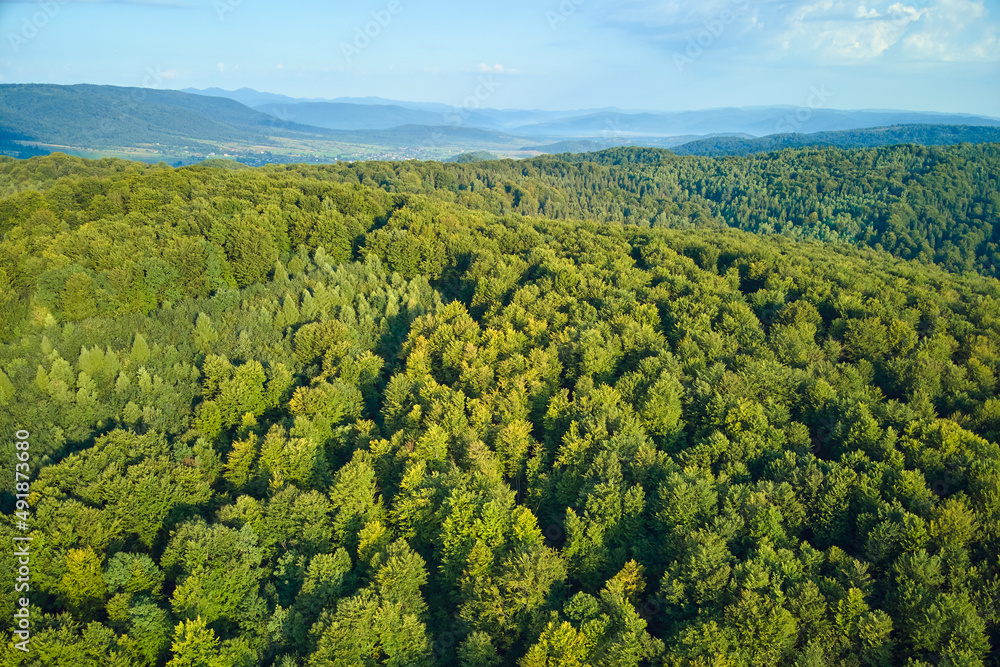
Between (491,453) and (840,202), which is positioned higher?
(840,202)

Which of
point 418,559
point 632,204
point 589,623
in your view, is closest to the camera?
point 589,623

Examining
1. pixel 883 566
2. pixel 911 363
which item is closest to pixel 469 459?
pixel 883 566

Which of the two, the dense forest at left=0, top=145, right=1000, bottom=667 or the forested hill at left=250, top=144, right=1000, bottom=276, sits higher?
the forested hill at left=250, top=144, right=1000, bottom=276

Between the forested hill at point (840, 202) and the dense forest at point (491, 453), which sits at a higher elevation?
the forested hill at point (840, 202)

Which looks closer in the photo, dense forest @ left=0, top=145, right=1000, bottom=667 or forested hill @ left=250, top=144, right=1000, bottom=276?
dense forest @ left=0, top=145, right=1000, bottom=667

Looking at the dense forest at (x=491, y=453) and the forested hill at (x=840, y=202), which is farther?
the forested hill at (x=840, y=202)

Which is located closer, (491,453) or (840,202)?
(491,453)

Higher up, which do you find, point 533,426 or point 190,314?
point 190,314

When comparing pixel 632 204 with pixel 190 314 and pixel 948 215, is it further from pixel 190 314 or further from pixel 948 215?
pixel 190 314
